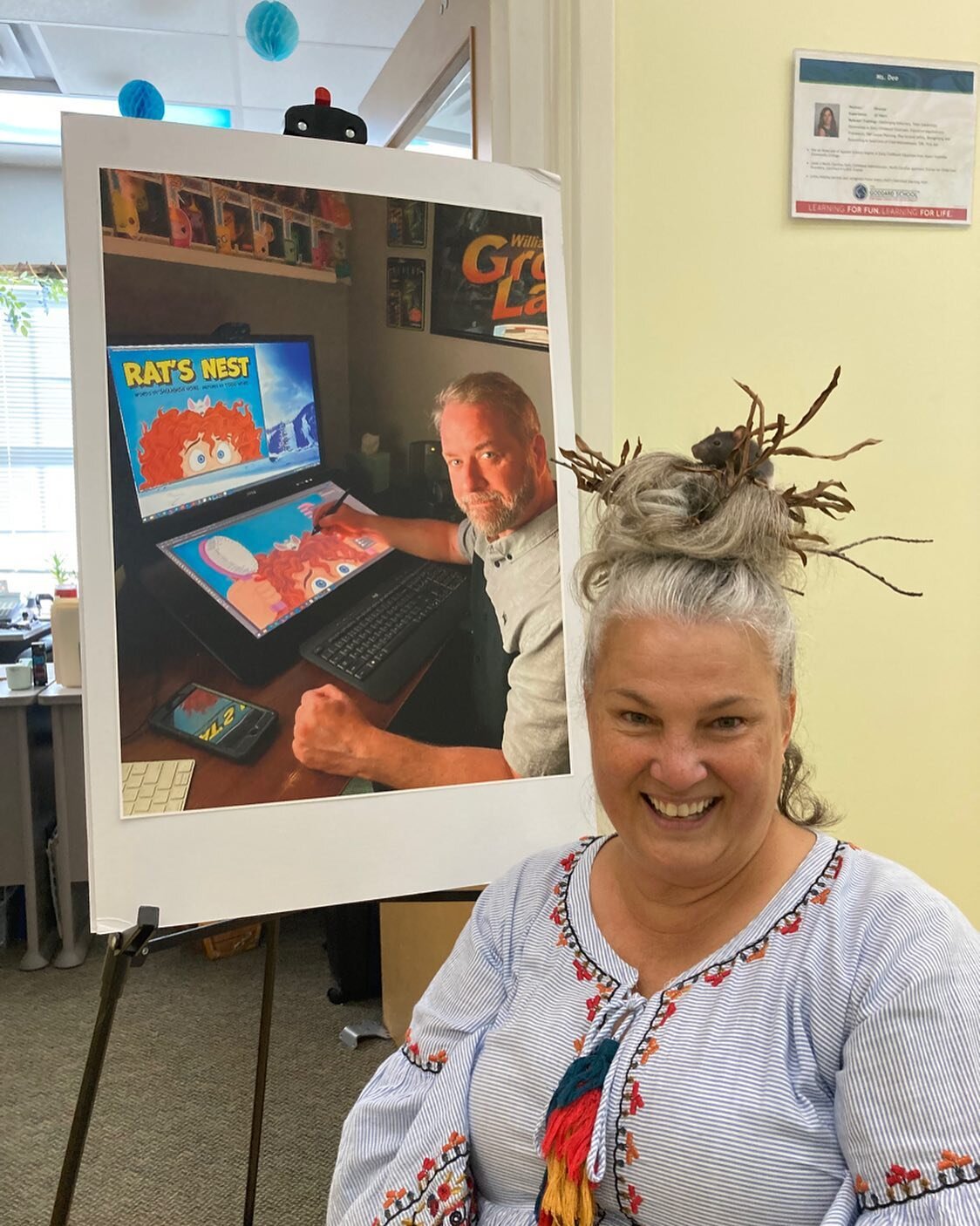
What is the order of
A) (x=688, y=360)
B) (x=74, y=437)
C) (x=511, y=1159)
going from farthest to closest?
(x=688, y=360), (x=74, y=437), (x=511, y=1159)

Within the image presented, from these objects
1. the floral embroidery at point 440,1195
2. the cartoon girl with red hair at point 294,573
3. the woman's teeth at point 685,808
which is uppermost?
the cartoon girl with red hair at point 294,573

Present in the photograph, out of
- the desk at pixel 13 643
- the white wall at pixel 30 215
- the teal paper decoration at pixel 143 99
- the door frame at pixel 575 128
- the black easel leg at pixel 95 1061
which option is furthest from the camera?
the white wall at pixel 30 215

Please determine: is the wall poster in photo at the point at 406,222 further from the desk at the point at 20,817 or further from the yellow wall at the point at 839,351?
the desk at the point at 20,817

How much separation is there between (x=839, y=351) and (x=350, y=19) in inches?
110

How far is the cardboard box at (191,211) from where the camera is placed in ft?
4.31

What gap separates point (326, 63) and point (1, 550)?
325cm

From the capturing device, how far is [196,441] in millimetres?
1309

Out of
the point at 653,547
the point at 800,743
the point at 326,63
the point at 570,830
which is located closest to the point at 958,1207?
the point at 653,547

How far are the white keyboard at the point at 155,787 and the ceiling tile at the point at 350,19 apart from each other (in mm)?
3250

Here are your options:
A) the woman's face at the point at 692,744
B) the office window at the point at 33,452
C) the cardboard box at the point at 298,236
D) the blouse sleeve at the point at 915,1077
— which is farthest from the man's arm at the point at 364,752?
the office window at the point at 33,452

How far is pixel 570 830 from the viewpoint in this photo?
59.6 inches

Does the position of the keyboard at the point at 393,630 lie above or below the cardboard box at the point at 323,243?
below

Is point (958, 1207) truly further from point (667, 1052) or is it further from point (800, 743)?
point (800, 743)

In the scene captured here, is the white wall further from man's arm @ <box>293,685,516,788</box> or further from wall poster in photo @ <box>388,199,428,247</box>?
man's arm @ <box>293,685,516,788</box>
